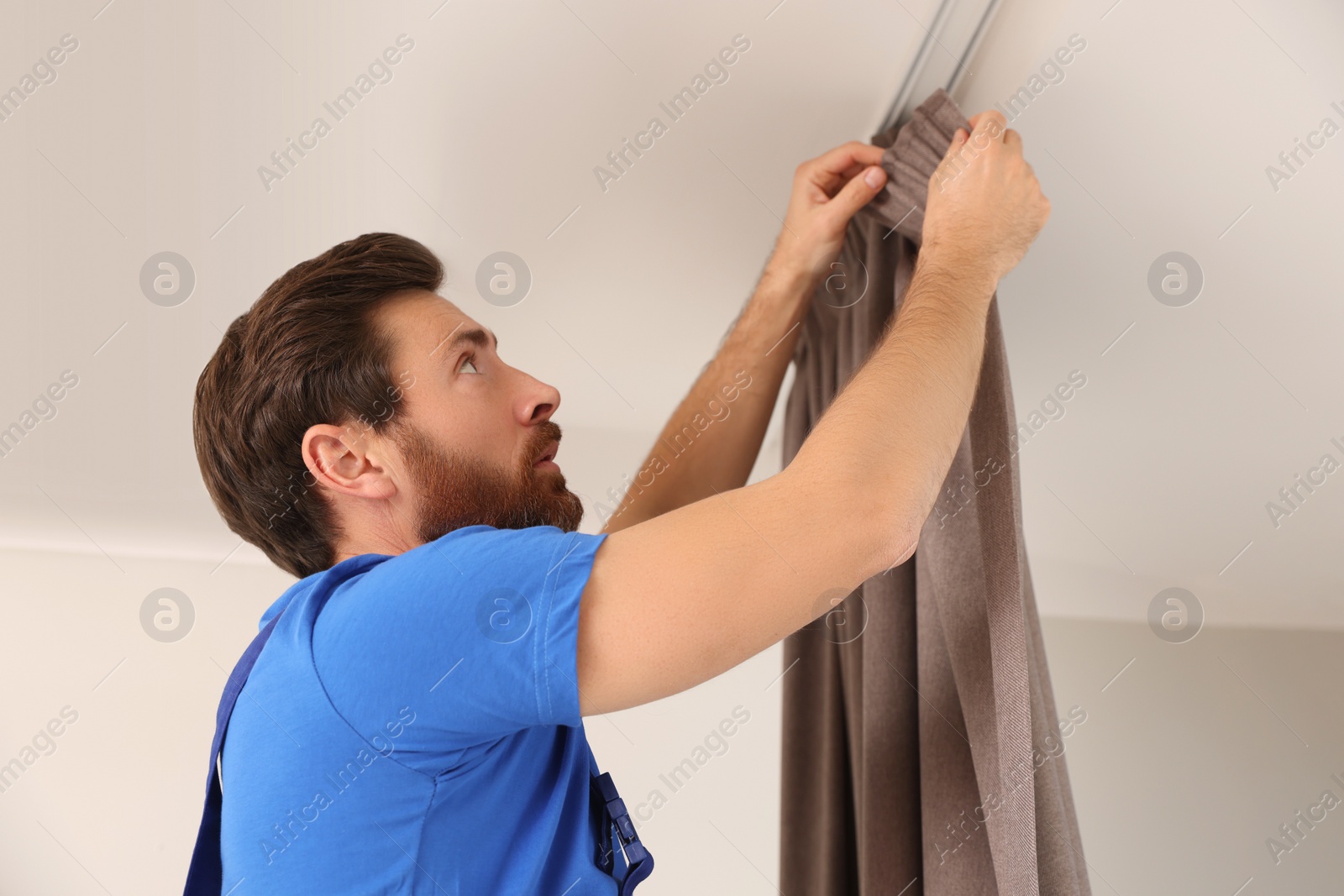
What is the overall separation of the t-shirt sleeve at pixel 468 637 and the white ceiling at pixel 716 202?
0.52 metres

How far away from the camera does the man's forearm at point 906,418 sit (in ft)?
2.14

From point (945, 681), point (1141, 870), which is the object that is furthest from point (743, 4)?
point (1141, 870)

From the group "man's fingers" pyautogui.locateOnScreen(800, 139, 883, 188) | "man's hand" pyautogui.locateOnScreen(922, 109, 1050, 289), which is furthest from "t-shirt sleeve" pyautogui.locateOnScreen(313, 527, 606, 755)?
"man's fingers" pyautogui.locateOnScreen(800, 139, 883, 188)

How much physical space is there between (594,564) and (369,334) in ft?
1.38

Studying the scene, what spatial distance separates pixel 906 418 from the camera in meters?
0.69

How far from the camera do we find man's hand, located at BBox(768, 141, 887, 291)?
0.96 m

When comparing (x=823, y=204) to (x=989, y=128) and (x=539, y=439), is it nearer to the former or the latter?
(x=989, y=128)

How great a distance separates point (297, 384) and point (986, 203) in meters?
0.66

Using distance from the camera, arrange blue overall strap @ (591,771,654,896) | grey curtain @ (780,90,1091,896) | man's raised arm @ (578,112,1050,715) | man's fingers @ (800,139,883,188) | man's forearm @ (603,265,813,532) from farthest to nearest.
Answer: man's forearm @ (603,265,813,532), man's fingers @ (800,139,883,188), blue overall strap @ (591,771,654,896), grey curtain @ (780,90,1091,896), man's raised arm @ (578,112,1050,715)

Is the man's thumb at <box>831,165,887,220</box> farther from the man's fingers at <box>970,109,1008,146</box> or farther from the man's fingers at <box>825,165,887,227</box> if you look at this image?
the man's fingers at <box>970,109,1008,146</box>

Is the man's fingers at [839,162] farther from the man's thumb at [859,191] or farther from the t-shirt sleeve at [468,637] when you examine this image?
the t-shirt sleeve at [468,637]

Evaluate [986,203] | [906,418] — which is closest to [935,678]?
[906,418]

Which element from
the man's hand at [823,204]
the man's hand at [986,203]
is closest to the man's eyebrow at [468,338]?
the man's hand at [823,204]

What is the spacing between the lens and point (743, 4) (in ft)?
2.91
